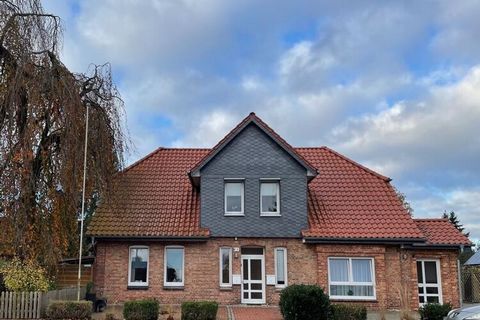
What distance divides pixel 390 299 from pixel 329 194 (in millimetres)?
5365

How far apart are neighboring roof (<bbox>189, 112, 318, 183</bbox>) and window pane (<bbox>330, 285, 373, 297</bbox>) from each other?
4878 mm

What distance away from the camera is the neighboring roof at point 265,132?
23031 mm

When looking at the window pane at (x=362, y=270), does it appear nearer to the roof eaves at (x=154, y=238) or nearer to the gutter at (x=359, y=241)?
the gutter at (x=359, y=241)

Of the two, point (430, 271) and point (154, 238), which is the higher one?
point (154, 238)

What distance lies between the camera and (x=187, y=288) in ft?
72.2

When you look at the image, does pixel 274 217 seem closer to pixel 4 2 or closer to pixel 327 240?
pixel 327 240

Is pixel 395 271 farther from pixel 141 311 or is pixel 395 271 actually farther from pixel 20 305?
pixel 20 305

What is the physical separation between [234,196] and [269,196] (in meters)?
1.56

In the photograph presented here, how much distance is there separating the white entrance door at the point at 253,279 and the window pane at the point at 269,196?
2147 mm

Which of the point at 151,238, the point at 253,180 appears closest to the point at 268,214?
the point at 253,180

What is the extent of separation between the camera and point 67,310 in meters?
16.6

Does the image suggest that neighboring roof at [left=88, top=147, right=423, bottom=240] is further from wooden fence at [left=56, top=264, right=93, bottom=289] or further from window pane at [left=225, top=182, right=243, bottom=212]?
wooden fence at [left=56, top=264, right=93, bottom=289]

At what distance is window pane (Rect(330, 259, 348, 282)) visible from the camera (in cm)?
2209

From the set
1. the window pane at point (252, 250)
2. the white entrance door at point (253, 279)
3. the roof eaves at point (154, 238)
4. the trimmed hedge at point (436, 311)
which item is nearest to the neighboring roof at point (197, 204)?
the roof eaves at point (154, 238)
